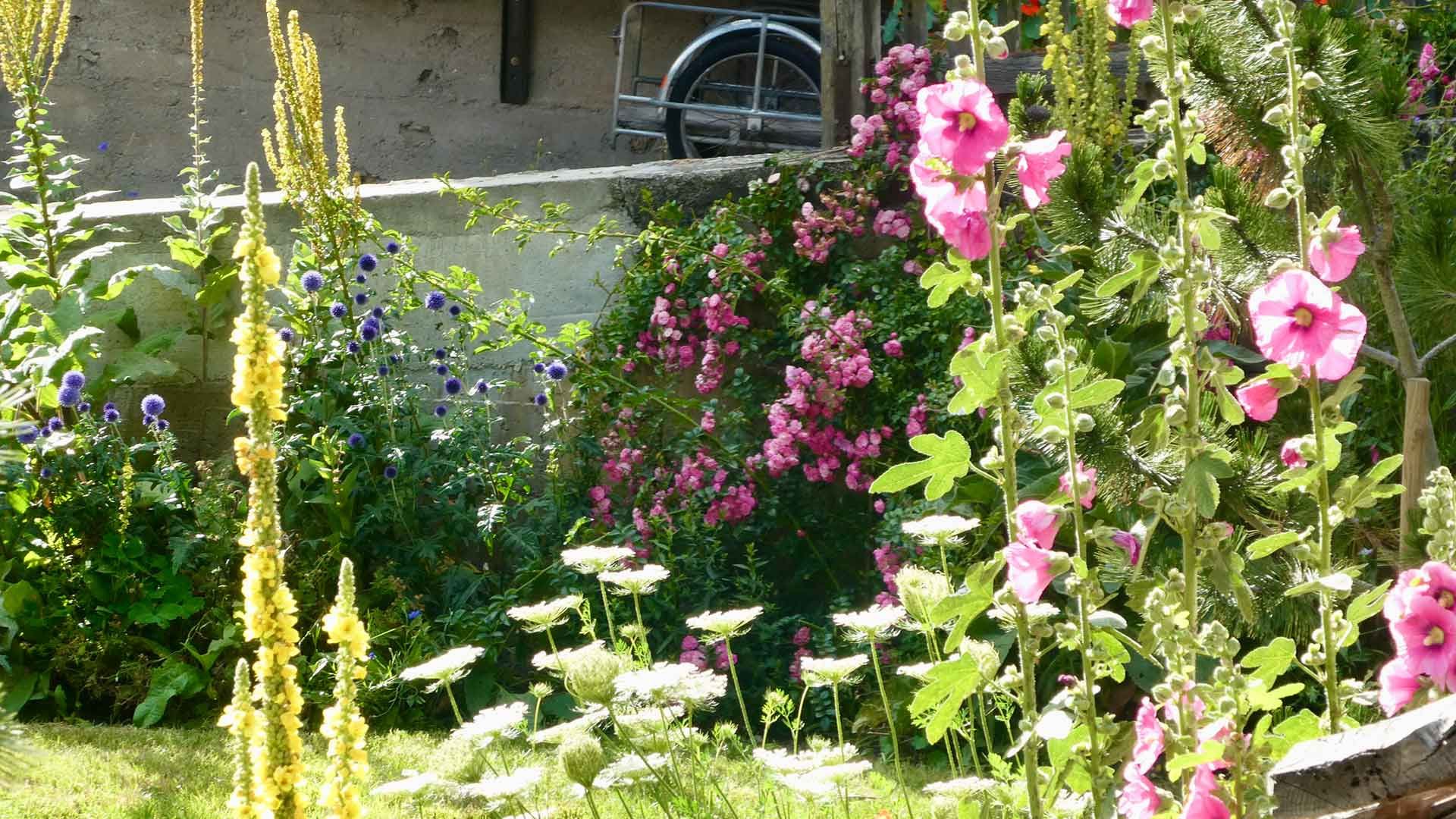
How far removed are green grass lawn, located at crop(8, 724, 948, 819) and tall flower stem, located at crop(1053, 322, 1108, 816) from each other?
1162 mm

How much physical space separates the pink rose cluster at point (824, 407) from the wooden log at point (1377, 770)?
2866 mm

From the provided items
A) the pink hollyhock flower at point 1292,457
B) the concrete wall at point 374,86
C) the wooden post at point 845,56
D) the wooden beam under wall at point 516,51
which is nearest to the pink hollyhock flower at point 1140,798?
the pink hollyhock flower at point 1292,457

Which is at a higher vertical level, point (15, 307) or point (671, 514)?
point (15, 307)

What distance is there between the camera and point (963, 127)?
155 cm

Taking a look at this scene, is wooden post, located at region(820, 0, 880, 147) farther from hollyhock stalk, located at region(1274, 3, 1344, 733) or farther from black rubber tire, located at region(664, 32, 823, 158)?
hollyhock stalk, located at region(1274, 3, 1344, 733)

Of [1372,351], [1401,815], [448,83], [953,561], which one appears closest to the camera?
[1401,815]

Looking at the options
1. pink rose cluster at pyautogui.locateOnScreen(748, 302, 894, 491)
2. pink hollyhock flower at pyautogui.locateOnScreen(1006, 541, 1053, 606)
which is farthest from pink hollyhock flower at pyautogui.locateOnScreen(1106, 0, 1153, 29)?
pink rose cluster at pyautogui.locateOnScreen(748, 302, 894, 491)

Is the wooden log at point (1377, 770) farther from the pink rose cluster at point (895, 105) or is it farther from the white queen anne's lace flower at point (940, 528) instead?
the pink rose cluster at point (895, 105)

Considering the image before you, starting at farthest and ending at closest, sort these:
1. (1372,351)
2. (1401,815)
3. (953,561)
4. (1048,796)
A: (953,561), (1372,351), (1048,796), (1401,815)

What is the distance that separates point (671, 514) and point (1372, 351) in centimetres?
220

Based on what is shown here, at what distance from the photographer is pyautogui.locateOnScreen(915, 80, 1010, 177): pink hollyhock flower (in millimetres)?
1536

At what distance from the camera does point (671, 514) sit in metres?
4.37

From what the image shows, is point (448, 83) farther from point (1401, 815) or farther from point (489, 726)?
point (1401, 815)

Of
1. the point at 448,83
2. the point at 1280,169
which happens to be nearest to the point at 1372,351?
the point at 1280,169
